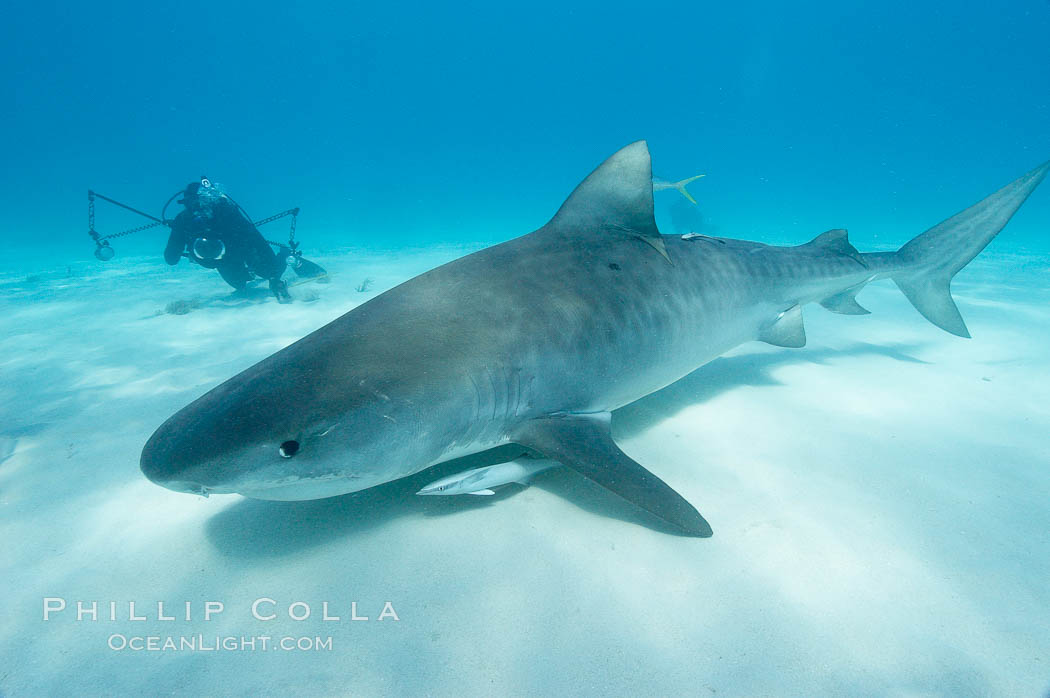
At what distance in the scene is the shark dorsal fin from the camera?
3.52 meters

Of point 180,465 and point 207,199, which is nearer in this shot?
point 180,465

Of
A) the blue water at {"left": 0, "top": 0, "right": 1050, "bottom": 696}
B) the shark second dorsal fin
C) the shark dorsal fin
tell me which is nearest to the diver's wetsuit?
the blue water at {"left": 0, "top": 0, "right": 1050, "bottom": 696}

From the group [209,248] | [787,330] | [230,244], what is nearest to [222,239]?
[230,244]

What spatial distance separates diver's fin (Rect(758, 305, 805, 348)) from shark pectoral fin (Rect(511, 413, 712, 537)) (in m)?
2.78

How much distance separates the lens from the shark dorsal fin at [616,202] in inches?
139

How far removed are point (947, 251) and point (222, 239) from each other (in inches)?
501

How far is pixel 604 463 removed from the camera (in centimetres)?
248

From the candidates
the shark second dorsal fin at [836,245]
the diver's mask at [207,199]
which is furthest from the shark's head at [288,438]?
the diver's mask at [207,199]

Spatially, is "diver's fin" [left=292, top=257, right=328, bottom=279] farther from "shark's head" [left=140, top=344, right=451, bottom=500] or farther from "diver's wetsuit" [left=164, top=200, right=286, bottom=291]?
"shark's head" [left=140, top=344, right=451, bottom=500]

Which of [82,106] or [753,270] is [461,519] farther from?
[82,106]

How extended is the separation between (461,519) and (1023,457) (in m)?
4.20

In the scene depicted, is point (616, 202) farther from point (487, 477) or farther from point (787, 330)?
point (787, 330)

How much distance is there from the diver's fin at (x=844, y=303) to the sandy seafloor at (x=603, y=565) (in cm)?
129

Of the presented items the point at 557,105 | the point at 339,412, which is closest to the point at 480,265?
the point at 339,412
